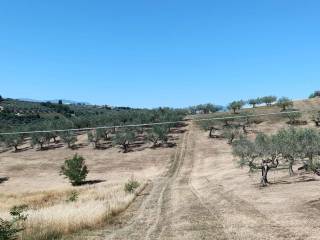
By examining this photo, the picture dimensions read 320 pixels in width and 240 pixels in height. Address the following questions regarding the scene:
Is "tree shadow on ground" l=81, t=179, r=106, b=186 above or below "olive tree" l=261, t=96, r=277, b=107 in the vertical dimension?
below

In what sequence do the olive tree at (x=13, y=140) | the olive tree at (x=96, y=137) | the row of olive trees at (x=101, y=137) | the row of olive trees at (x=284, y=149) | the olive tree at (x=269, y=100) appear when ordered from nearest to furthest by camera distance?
1. the row of olive trees at (x=284, y=149)
2. the row of olive trees at (x=101, y=137)
3. the olive tree at (x=96, y=137)
4. the olive tree at (x=13, y=140)
5. the olive tree at (x=269, y=100)

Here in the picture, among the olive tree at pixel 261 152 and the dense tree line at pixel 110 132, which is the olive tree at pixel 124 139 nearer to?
the dense tree line at pixel 110 132

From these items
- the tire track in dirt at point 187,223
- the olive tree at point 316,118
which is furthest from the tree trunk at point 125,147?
the tire track in dirt at point 187,223

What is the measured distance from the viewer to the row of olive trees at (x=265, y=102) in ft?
470

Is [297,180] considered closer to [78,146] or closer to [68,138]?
[68,138]

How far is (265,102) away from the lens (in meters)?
158

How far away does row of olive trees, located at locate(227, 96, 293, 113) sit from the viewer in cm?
14312

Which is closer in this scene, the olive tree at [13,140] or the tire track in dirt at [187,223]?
the tire track in dirt at [187,223]

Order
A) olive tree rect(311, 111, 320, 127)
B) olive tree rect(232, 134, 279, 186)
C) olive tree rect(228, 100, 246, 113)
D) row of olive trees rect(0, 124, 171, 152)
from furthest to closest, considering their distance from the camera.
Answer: olive tree rect(228, 100, 246, 113) → row of olive trees rect(0, 124, 171, 152) → olive tree rect(311, 111, 320, 127) → olive tree rect(232, 134, 279, 186)

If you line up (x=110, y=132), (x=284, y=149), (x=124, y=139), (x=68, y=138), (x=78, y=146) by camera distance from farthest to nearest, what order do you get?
(x=110, y=132), (x=78, y=146), (x=68, y=138), (x=124, y=139), (x=284, y=149)

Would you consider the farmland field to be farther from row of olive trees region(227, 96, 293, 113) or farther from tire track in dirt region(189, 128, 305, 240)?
row of olive trees region(227, 96, 293, 113)

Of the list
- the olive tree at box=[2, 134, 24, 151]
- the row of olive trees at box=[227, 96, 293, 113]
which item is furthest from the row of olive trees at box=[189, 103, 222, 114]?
the olive tree at box=[2, 134, 24, 151]

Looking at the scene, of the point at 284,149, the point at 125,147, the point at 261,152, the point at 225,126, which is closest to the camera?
the point at 284,149

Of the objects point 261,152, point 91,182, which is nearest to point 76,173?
point 91,182
